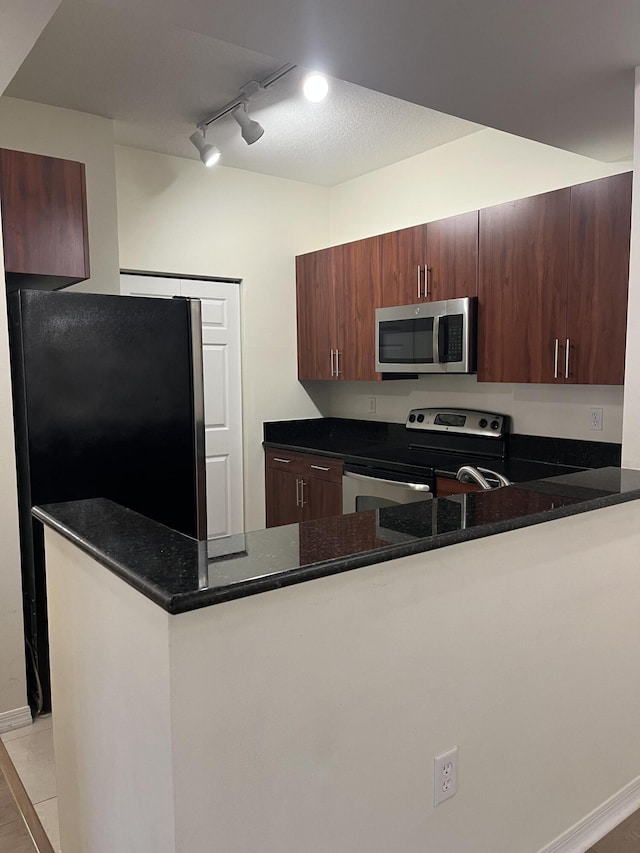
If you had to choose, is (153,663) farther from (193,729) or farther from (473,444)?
(473,444)

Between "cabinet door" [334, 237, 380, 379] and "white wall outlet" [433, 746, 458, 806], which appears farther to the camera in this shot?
"cabinet door" [334, 237, 380, 379]

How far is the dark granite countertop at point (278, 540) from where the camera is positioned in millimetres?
1084

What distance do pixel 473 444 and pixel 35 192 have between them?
97.5 inches

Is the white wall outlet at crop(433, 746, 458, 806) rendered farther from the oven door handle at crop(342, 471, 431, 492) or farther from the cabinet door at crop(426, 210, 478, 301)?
the cabinet door at crop(426, 210, 478, 301)

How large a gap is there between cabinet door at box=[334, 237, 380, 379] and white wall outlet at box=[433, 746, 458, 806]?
2711 millimetres

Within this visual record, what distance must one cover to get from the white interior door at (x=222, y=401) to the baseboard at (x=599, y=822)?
288 centimetres

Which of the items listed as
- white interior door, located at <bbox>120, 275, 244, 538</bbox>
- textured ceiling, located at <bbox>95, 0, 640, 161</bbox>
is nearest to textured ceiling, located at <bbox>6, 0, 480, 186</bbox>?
textured ceiling, located at <bbox>95, 0, 640, 161</bbox>

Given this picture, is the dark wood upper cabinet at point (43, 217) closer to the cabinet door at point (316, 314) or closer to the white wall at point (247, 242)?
the white wall at point (247, 242)

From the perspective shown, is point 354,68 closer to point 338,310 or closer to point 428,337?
point 428,337

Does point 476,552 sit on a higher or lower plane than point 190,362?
lower

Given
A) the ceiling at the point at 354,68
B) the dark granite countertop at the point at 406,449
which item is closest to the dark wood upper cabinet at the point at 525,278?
the ceiling at the point at 354,68

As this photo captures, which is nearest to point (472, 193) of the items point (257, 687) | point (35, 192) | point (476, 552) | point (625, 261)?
point (625, 261)

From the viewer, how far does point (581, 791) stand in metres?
1.79

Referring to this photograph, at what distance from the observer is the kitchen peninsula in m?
1.12
